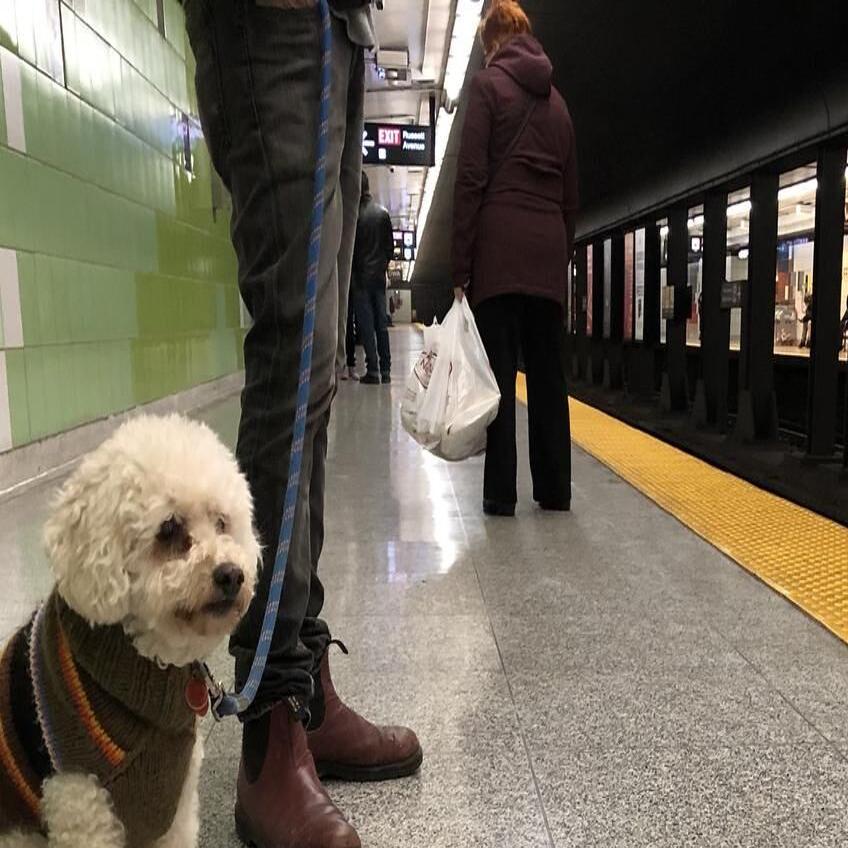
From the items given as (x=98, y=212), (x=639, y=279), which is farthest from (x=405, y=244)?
(x=98, y=212)

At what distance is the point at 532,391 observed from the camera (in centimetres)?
327

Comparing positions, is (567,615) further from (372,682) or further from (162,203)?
(162,203)

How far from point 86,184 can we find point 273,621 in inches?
148

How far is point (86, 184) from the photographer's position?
13.9 ft

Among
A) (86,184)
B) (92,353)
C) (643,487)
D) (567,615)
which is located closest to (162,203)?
(86,184)

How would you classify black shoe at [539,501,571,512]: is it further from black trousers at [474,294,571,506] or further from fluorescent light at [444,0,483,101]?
fluorescent light at [444,0,483,101]

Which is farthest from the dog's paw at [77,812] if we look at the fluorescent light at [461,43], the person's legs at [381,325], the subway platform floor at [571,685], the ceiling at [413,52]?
the person's legs at [381,325]

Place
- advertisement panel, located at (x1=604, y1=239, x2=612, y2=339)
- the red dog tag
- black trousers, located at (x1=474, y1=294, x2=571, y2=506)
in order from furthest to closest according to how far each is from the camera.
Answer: advertisement panel, located at (x1=604, y1=239, x2=612, y2=339) → black trousers, located at (x1=474, y1=294, x2=571, y2=506) → the red dog tag

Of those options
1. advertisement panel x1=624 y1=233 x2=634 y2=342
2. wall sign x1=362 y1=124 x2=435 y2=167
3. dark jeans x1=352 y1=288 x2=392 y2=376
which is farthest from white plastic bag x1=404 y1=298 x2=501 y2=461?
wall sign x1=362 y1=124 x2=435 y2=167

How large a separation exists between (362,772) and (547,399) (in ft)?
6.65

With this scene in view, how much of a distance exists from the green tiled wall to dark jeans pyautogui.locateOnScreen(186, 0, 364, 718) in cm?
256

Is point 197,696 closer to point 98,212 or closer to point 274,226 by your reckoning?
point 274,226

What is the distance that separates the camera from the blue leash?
1165 millimetres

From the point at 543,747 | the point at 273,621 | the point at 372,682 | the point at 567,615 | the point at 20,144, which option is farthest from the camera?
the point at 20,144
